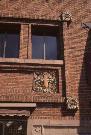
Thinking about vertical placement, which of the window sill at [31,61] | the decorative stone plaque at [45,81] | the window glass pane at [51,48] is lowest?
the decorative stone plaque at [45,81]

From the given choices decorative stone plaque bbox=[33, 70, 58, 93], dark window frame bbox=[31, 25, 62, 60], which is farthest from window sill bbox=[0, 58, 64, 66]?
dark window frame bbox=[31, 25, 62, 60]

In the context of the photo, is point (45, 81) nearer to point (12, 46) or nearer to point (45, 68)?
point (45, 68)

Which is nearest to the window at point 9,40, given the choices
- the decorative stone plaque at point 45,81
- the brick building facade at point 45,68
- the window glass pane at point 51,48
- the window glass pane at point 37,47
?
the brick building facade at point 45,68

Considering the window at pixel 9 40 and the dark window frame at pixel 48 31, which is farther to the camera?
the dark window frame at pixel 48 31

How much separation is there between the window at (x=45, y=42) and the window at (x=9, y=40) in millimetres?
632

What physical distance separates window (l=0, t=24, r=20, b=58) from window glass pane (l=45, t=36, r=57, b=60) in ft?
3.60

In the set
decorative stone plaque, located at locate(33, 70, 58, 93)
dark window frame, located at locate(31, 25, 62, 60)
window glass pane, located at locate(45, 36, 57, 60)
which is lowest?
decorative stone plaque, located at locate(33, 70, 58, 93)

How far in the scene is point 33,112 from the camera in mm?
12328

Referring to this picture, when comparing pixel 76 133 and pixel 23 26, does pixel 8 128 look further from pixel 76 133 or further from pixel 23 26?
pixel 23 26

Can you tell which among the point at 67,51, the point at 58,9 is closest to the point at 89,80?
the point at 67,51

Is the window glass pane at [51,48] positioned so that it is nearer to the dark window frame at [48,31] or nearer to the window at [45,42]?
the window at [45,42]

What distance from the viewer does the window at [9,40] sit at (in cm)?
1350

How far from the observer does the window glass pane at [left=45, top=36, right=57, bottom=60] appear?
13.7 m

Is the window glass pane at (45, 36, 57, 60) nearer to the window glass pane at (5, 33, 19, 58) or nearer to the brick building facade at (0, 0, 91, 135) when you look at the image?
the brick building facade at (0, 0, 91, 135)
